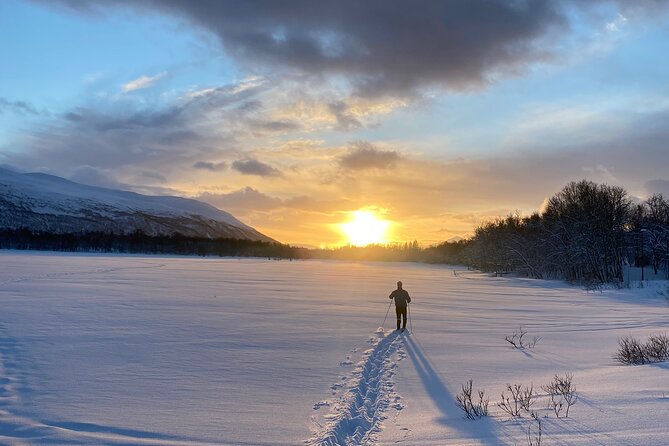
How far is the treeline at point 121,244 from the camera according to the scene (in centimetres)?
14175

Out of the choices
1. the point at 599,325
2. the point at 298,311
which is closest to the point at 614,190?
the point at 599,325

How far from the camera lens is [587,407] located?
22.3 feet

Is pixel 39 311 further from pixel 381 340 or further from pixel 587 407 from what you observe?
pixel 587 407

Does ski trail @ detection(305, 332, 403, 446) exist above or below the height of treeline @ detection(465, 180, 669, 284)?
below

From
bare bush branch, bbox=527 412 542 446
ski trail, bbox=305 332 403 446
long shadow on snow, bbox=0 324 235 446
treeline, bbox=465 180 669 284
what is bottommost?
long shadow on snow, bbox=0 324 235 446

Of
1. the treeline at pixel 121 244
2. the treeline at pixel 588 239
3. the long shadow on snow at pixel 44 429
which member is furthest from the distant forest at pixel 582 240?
the treeline at pixel 121 244

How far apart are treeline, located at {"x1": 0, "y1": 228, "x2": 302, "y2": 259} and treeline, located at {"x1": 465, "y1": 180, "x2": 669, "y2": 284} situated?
375ft

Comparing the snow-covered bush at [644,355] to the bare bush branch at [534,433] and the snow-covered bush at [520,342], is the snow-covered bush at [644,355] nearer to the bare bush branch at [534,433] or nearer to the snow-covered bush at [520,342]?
the snow-covered bush at [520,342]

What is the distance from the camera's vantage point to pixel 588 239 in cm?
5712

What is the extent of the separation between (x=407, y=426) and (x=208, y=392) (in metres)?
3.74

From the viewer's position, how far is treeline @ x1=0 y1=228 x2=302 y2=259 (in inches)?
5581

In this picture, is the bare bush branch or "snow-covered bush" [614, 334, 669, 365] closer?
the bare bush branch

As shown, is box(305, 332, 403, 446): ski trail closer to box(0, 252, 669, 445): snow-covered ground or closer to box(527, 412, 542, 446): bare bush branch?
box(0, 252, 669, 445): snow-covered ground

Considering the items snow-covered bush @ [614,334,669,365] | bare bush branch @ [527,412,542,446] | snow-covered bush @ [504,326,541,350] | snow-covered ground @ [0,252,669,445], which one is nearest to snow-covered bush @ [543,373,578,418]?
snow-covered ground @ [0,252,669,445]
